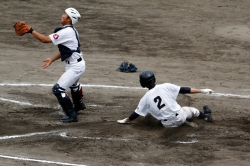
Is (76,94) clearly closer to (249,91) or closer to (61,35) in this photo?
(61,35)

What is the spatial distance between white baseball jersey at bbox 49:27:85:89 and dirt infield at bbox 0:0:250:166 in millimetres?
771

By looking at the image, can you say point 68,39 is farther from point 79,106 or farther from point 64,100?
point 79,106

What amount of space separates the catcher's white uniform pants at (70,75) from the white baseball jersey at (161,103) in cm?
152

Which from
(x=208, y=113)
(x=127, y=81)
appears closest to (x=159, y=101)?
(x=208, y=113)

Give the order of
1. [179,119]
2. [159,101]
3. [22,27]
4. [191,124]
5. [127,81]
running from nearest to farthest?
[159,101], [179,119], [191,124], [22,27], [127,81]

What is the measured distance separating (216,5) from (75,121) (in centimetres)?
1210

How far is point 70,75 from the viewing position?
10.8 m

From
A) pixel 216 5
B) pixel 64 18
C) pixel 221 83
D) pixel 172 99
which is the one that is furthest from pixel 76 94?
pixel 216 5

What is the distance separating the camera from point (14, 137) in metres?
9.89

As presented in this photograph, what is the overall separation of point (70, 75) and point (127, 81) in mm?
2976

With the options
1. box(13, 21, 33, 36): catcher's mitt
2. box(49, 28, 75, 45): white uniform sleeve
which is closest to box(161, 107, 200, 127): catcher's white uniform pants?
box(49, 28, 75, 45): white uniform sleeve

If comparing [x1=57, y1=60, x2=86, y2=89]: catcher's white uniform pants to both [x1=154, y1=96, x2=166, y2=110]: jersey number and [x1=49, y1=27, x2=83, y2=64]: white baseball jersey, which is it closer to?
[x1=49, y1=27, x2=83, y2=64]: white baseball jersey

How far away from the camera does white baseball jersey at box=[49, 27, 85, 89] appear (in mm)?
10622

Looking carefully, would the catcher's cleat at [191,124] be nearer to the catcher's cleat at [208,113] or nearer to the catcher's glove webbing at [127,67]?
the catcher's cleat at [208,113]
